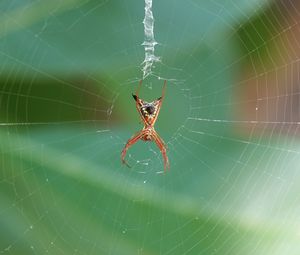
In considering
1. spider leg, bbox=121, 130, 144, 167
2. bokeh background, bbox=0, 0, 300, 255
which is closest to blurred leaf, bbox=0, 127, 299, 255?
bokeh background, bbox=0, 0, 300, 255

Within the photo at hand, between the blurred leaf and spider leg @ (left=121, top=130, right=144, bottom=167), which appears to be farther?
spider leg @ (left=121, top=130, right=144, bottom=167)

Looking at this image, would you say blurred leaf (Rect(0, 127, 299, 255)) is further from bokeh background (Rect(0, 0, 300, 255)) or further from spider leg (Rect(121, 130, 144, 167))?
spider leg (Rect(121, 130, 144, 167))

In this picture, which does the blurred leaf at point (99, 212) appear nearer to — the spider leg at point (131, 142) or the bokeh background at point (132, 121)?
the bokeh background at point (132, 121)

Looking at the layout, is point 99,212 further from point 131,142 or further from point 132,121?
point 131,142

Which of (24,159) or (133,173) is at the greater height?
(24,159)

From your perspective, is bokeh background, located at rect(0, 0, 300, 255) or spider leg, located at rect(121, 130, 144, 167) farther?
spider leg, located at rect(121, 130, 144, 167)

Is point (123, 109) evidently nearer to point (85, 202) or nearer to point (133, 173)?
point (85, 202)

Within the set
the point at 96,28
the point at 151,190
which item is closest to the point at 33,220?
the point at 151,190

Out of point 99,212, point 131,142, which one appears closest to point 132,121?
point 99,212
